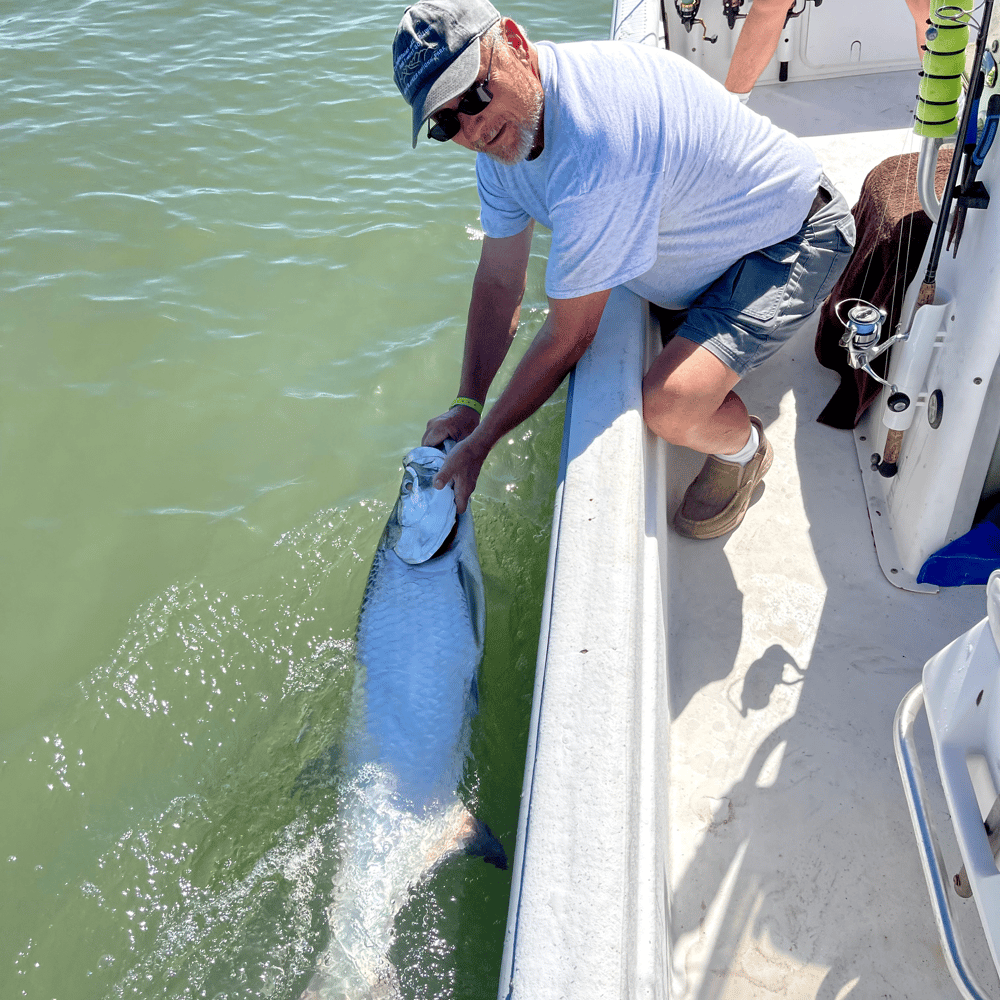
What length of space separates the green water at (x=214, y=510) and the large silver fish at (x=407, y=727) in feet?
0.24

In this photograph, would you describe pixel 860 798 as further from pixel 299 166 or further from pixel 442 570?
pixel 299 166

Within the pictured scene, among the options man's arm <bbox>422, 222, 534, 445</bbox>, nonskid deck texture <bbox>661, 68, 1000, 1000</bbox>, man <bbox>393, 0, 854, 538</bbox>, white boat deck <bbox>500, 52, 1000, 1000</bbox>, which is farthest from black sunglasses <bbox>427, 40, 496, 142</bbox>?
nonskid deck texture <bbox>661, 68, 1000, 1000</bbox>

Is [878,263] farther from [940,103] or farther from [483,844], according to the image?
[483,844]

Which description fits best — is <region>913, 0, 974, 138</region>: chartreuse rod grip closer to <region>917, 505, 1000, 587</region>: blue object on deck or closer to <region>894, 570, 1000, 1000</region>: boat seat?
<region>917, 505, 1000, 587</region>: blue object on deck

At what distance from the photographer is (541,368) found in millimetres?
2527

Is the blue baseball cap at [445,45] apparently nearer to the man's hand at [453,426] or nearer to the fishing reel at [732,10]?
the man's hand at [453,426]

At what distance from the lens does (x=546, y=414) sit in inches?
155

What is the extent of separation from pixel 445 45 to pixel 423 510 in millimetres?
1457

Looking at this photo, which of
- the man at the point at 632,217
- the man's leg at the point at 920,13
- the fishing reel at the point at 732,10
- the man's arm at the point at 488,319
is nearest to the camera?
the man at the point at 632,217

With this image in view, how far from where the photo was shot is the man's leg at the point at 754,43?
4.48 m

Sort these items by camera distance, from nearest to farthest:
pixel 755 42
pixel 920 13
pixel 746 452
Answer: pixel 746 452
pixel 920 13
pixel 755 42

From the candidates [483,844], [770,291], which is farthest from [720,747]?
[770,291]

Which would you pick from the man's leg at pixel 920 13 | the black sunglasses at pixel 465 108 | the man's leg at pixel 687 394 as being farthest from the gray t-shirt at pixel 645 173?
the man's leg at pixel 920 13

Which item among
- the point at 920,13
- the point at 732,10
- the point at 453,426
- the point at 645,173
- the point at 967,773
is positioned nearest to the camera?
the point at 967,773
